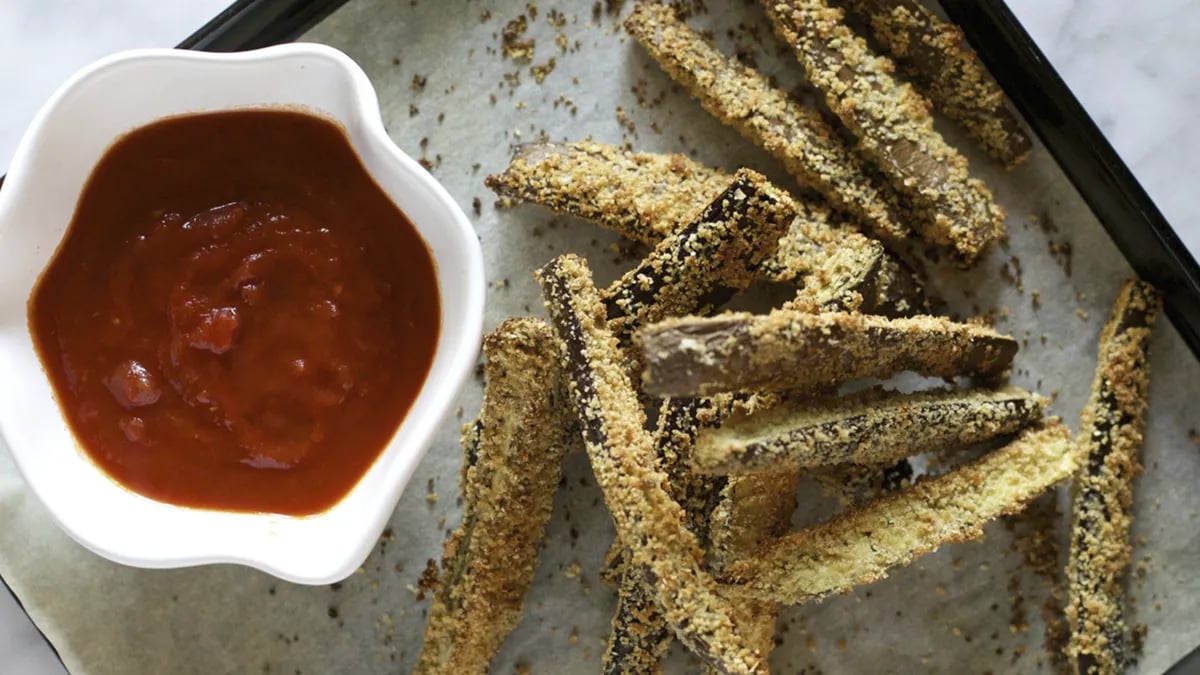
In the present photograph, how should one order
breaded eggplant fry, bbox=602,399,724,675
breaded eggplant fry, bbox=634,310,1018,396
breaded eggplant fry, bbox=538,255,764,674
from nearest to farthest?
1. breaded eggplant fry, bbox=634,310,1018,396
2. breaded eggplant fry, bbox=538,255,764,674
3. breaded eggplant fry, bbox=602,399,724,675

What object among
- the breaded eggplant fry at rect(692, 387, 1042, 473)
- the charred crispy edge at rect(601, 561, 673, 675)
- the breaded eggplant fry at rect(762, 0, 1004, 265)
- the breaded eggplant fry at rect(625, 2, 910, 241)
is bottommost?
the charred crispy edge at rect(601, 561, 673, 675)

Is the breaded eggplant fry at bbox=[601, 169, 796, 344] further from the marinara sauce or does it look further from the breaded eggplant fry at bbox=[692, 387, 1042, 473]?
the marinara sauce

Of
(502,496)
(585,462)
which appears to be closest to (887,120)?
(585,462)

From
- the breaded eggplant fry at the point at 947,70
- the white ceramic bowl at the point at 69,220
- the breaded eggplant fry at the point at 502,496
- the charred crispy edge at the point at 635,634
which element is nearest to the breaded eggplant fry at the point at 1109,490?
the breaded eggplant fry at the point at 947,70

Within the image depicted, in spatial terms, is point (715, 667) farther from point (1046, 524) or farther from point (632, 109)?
point (632, 109)

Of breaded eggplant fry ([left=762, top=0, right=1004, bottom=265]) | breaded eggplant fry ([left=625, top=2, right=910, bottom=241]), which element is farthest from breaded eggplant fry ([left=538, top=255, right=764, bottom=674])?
breaded eggplant fry ([left=762, top=0, right=1004, bottom=265])

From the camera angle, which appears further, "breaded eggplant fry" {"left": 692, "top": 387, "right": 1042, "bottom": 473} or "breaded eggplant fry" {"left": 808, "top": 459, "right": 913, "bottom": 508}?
"breaded eggplant fry" {"left": 808, "top": 459, "right": 913, "bottom": 508}
